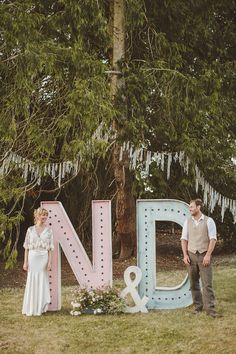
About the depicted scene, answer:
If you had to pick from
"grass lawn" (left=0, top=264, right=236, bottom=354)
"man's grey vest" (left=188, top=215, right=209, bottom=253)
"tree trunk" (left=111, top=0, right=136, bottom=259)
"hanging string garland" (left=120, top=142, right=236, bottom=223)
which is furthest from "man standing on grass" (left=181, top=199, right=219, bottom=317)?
"tree trunk" (left=111, top=0, right=136, bottom=259)

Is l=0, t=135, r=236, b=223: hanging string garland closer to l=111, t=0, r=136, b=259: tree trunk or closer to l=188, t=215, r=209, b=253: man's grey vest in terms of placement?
l=111, t=0, r=136, b=259: tree trunk

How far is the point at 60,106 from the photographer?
11070 mm

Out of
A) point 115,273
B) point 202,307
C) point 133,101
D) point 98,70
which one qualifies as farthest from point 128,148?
point 202,307

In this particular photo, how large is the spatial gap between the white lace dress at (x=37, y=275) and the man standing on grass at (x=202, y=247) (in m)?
1.92

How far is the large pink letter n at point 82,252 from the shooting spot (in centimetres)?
763

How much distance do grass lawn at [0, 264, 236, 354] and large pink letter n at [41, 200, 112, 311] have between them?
1.58 feet

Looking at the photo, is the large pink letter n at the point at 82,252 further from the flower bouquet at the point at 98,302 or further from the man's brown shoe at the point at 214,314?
the man's brown shoe at the point at 214,314

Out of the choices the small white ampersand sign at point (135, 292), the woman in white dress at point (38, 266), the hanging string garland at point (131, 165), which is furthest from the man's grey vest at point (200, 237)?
the hanging string garland at point (131, 165)

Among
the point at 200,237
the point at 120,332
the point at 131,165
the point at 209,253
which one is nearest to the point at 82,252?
the point at 120,332

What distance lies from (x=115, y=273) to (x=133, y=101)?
11.9 ft

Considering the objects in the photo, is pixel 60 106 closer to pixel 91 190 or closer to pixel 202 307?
pixel 91 190

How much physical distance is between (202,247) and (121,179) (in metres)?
5.59

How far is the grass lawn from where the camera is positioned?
5844mm

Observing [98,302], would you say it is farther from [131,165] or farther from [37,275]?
[131,165]
